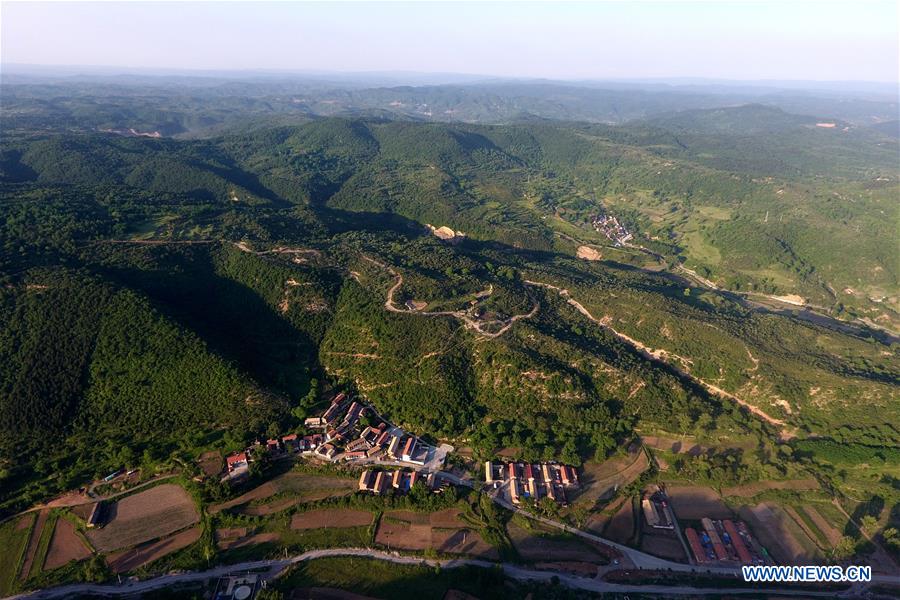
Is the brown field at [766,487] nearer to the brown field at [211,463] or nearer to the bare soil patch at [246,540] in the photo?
the bare soil patch at [246,540]

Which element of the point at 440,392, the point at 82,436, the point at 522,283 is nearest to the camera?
the point at 82,436

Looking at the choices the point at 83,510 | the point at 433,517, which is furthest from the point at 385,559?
the point at 83,510

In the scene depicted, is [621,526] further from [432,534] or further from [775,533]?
[432,534]

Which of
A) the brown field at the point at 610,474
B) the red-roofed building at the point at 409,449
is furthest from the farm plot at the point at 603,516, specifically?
the red-roofed building at the point at 409,449

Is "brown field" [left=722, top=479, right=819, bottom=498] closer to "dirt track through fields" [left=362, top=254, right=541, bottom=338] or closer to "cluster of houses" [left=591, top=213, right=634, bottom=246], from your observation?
"dirt track through fields" [left=362, top=254, right=541, bottom=338]

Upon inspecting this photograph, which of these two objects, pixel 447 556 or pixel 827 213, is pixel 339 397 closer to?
pixel 447 556

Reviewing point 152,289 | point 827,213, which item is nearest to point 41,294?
point 152,289

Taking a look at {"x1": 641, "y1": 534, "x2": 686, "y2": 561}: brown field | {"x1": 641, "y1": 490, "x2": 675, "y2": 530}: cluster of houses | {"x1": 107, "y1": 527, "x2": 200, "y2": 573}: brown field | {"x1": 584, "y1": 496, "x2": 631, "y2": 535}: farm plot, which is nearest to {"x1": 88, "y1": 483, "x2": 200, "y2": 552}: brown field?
{"x1": 107, "y1": 527, "x2": 200, "y2": 573}: brown field
